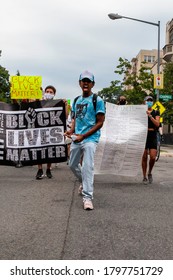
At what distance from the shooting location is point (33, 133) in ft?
27.8

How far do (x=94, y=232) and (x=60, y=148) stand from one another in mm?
4221

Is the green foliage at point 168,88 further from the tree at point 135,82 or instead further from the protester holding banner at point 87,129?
the protester holding banner at point 87,129

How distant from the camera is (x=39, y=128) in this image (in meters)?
8.46

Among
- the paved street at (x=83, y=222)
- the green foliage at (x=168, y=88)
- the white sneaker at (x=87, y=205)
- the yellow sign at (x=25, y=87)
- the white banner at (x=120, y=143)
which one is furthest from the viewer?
the green foliage at (x=168, y=88)

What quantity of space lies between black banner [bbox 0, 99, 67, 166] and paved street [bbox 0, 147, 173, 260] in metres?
0.75

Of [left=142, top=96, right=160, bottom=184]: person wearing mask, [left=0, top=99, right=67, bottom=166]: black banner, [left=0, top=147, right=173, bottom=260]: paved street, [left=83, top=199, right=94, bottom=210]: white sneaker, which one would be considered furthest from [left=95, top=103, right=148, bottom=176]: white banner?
[left=83, top=199, right=94, bottom=210]: white sneaker

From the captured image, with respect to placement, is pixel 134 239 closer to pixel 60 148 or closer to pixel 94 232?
pixel 94 232

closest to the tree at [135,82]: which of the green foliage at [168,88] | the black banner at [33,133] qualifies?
the green foliage at [168,88]

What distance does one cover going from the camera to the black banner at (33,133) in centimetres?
842

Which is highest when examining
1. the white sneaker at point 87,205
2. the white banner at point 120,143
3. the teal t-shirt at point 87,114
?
the teal t-shirt at point 87,114

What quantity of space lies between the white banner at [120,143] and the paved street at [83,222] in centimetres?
35

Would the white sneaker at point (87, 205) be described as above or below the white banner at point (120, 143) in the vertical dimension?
below

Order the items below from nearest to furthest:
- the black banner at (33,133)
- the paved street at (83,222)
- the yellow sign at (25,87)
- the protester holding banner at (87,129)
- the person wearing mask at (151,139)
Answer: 1. the paved street at (83,222)
2. the protester holding banner at (87,129)
3. the person wearing mask at (151,139)
4. the black banner at (33,133)
5. the yellow sign at (25,87)

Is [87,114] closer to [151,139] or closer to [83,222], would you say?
[83,222]
